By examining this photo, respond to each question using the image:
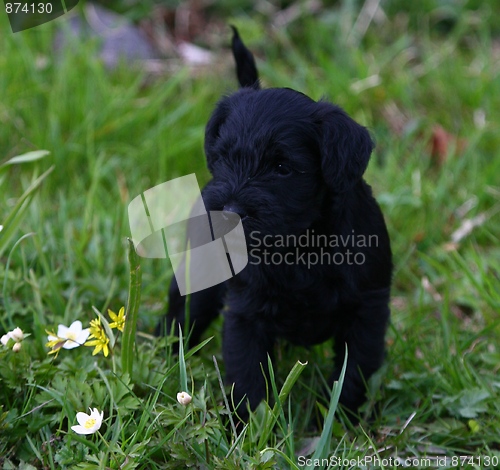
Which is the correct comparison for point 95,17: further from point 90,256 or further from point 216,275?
point 216,275

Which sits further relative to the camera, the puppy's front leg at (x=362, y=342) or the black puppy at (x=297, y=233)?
the puppy's front leg at (x=362, y=342)

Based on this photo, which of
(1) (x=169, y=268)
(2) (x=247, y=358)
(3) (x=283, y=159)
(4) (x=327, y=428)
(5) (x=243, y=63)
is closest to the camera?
(4) (x=327, y=428)

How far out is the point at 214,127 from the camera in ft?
7.10

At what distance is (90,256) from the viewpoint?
9.17 ft

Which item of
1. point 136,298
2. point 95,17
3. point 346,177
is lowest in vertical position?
point 136,298

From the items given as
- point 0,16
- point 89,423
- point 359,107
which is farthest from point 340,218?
point 0,16

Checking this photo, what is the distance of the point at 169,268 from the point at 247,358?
82 centimetres

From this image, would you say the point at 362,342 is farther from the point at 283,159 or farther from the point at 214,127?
the point at 214,127

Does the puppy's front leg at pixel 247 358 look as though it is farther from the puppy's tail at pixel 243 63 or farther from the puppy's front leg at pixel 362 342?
the puppy's tail at pixel 243 63

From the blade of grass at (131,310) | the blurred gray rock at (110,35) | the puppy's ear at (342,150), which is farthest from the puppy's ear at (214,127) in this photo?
the blurred gray rock at (110,35)

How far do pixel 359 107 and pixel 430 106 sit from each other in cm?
44

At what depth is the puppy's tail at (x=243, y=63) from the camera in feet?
7.50

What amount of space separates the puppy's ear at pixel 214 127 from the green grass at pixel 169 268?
327 millimetres

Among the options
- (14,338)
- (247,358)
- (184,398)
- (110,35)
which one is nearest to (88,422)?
(184,398)
